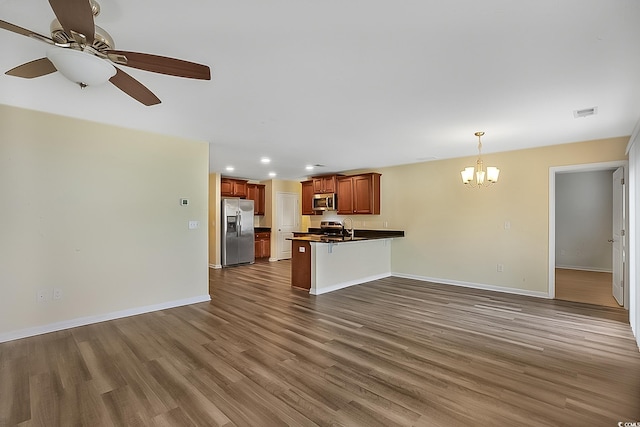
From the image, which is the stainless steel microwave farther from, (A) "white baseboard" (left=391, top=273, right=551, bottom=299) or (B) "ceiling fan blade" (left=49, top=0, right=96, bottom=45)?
(B) "ceiling fan blade" (left=49, top=0, right=96, bottom=45)

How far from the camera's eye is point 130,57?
1.70 m

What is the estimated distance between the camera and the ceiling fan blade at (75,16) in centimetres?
131

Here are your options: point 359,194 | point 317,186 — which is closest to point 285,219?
point 317,186

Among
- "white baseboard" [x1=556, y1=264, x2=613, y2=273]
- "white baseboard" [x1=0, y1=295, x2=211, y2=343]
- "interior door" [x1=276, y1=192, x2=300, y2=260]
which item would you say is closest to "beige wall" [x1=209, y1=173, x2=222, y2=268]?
"interior door" [x1=276, y1=192, x2=300, y2=260]

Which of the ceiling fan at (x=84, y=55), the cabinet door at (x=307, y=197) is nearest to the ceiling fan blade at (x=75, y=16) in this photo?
the ceiling fan at (x=84, y=55)

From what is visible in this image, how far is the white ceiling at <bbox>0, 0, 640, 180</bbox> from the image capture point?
1.70m

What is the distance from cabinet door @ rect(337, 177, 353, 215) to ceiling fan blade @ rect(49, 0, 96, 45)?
599 centimetres

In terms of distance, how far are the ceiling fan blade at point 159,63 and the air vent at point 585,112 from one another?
3.70 metres

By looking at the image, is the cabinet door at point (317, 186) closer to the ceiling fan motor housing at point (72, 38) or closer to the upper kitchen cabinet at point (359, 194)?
the upper kitchen cabinet at point (359, 194)

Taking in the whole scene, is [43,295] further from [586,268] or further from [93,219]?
[586,268]

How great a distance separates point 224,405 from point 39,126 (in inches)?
140

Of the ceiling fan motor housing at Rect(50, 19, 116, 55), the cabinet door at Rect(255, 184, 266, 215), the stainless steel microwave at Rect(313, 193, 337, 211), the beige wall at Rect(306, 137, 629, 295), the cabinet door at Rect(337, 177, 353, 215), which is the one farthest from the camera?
the cabinet door at Rect(255, 184, 266, 215)

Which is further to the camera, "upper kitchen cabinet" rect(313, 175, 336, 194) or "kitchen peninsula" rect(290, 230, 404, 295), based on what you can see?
"upper kitchen cabinet" rect(313, 175, 336, 194)

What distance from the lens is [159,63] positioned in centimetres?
176
